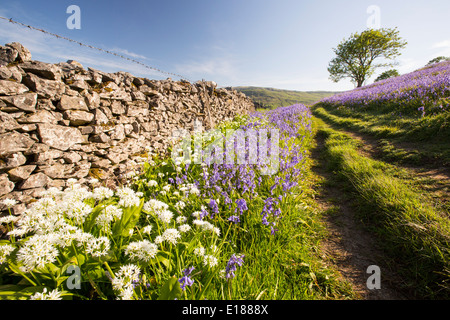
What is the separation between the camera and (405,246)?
2.54 meters

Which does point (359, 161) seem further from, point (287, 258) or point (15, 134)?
point (15, 134)

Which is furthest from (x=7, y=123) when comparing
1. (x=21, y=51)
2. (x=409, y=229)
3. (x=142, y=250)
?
(x=409, y=229)

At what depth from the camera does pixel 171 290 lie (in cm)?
152

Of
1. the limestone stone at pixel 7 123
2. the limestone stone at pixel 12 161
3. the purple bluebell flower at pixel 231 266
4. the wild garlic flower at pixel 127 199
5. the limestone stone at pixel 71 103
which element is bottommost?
the purple bluebell flower at pixel 231 266

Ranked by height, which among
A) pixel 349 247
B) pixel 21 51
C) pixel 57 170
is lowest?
pixel 349 247

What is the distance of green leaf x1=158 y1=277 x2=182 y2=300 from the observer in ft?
4.95

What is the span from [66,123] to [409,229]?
6.15 metres

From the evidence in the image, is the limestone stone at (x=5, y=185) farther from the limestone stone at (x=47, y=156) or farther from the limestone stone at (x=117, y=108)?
the limestone stone at (x=117, y=108)

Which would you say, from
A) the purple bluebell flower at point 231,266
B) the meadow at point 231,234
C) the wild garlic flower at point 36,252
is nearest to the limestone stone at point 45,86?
the meadow at point 231,234

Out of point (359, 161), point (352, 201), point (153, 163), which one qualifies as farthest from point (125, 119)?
point (359, 161)

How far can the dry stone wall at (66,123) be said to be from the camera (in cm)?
288

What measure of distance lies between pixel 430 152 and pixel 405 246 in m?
3.82

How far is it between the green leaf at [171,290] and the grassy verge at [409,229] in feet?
8.99

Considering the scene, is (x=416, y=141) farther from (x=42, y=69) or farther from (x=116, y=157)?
(x=42, y=69)
